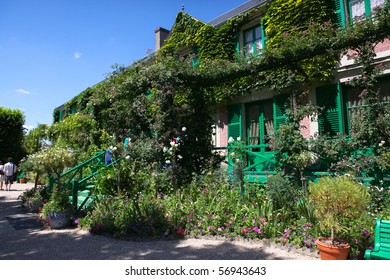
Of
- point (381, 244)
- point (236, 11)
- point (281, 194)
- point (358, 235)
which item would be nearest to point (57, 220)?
point (281, 194)

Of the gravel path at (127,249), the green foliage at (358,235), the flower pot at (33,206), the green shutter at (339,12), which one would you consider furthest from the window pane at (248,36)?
the flower pot at (33,206)

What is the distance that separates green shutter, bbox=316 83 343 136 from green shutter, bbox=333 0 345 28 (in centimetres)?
176

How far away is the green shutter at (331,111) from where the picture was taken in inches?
275

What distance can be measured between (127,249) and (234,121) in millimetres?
6256

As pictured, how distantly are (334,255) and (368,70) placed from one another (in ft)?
13.8

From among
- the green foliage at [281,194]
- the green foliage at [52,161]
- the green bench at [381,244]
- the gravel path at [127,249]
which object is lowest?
the gravel path at [127,249]

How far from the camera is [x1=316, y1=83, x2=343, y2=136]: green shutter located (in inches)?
275

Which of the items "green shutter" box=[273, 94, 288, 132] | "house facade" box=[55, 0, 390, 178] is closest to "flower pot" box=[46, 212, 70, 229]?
"house facade" box=[55, 0, 390, 178]

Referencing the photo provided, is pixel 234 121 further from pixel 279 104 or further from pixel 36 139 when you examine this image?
pixel 36 139

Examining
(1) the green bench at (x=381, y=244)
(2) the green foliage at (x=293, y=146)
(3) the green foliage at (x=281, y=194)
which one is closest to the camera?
(1) the green bench at (x=381, y=244)

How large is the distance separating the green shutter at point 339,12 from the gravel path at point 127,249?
256 inches

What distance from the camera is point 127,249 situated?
3967 millimetres

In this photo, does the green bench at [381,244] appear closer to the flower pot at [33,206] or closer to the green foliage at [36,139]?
the flower pot at [33,206]

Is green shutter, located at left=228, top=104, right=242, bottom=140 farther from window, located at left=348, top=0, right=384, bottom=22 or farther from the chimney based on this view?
the chimney
